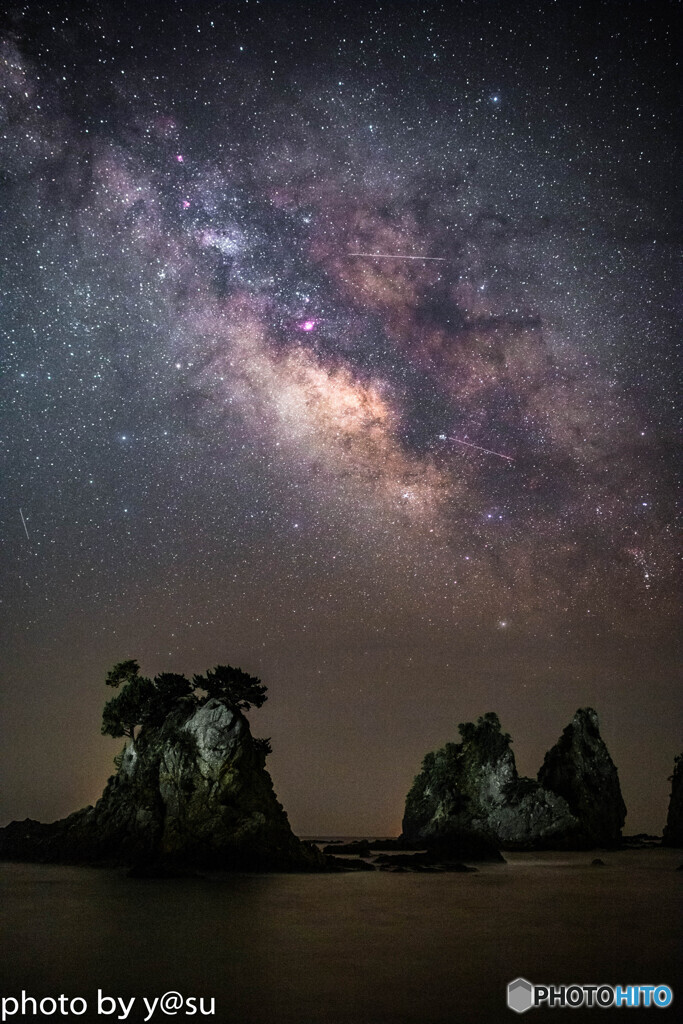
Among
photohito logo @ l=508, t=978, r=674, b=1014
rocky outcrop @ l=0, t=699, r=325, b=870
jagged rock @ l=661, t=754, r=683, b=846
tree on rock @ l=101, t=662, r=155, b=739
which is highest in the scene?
tree on rock @ l=101, t=662, r=155, b=739

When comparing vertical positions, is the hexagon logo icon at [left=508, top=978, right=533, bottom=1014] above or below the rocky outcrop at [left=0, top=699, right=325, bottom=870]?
below

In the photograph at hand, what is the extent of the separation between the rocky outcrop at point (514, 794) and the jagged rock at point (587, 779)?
0.12 m

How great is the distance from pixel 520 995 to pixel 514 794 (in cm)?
7364

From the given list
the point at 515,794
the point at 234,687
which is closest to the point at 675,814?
the point at 515,794

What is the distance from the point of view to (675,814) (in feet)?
330

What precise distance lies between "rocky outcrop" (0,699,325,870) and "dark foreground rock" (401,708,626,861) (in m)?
41.9

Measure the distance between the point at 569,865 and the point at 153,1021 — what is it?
180 ft

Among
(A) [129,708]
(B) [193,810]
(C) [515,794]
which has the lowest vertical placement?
(C) [515,794]

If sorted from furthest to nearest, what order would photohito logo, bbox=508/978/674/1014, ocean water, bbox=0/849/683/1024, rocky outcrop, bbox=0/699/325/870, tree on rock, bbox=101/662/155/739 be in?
tree on rock, bbox=101/662/155/739, rocky outcrop, bbox=0/699/325/870, ocean water, bbox=0/849/683/1024, photohito logo, bbox=508/978/674/1014

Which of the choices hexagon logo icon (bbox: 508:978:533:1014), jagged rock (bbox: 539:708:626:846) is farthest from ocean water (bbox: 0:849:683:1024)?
jagged rock (bbox: 539:708:626:846)

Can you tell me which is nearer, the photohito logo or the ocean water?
the photohito logo

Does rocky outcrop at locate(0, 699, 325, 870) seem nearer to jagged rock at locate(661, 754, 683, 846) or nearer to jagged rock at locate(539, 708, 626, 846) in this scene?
jagged rock at locate(539, 708, 626, 846)

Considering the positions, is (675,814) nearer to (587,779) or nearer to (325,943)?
(587,779)

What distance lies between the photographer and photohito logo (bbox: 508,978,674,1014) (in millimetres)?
17359
